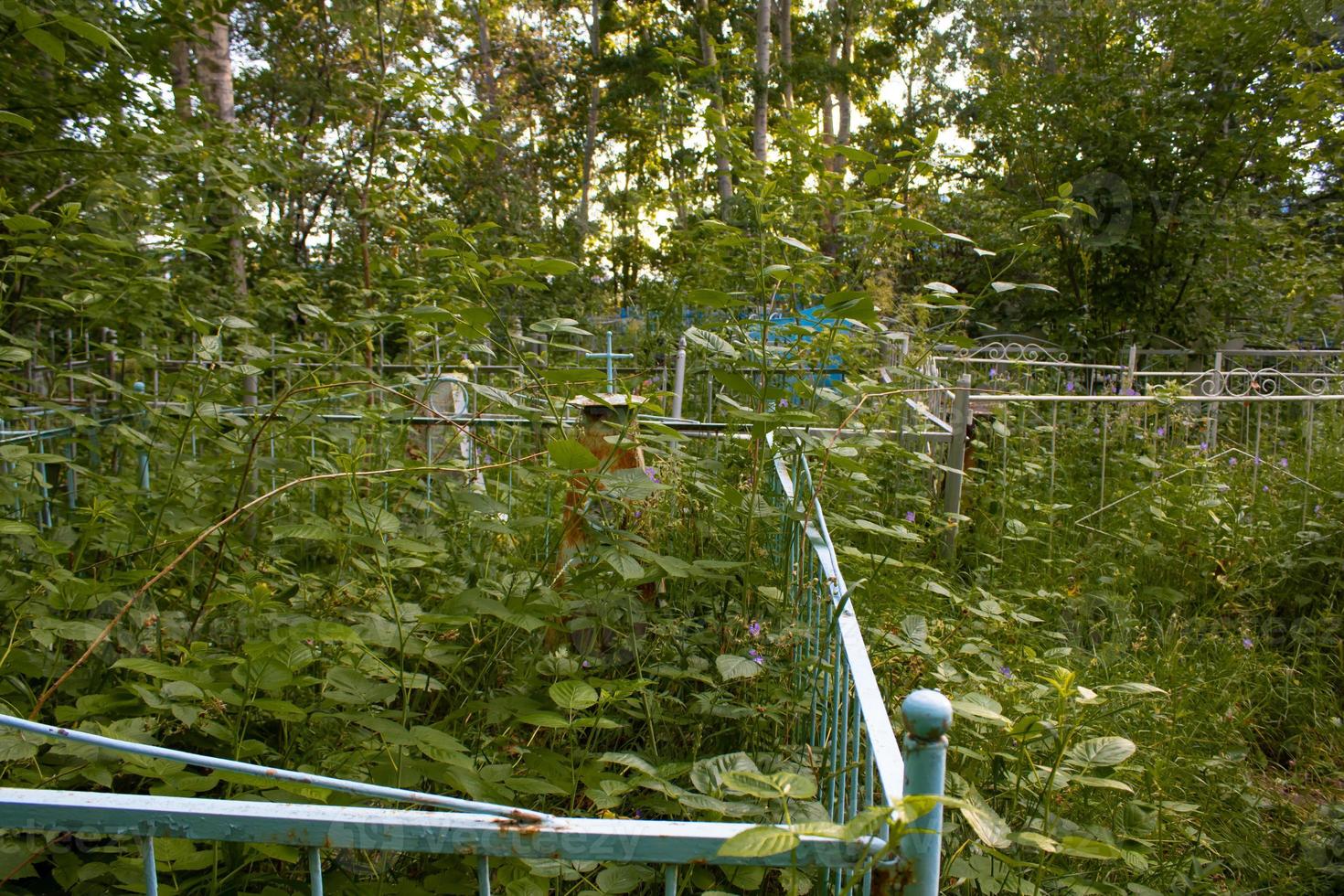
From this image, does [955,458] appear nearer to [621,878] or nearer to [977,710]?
[977,710]

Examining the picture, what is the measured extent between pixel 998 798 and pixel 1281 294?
10205mm

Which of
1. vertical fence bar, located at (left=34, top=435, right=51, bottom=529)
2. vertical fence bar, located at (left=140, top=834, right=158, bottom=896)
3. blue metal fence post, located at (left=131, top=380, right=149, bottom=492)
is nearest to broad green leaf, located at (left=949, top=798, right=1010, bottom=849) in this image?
vertical fence bar, located at (left=140, top=834, right=158, bottom=896)

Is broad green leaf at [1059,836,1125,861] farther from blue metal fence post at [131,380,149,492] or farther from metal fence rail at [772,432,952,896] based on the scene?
blue metal fence post at [131,380,149,492]

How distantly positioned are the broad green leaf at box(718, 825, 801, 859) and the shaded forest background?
1.21 meters

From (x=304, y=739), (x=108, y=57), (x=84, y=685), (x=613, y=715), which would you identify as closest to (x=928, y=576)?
(x=613, y=715)

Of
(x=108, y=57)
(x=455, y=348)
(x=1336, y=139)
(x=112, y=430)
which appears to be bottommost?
(x=112, y=430)

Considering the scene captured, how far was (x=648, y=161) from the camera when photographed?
72.2 ft

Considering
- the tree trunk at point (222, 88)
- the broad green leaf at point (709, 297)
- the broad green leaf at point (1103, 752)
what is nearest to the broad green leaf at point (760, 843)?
the broad green leaf at point (1103, 752)

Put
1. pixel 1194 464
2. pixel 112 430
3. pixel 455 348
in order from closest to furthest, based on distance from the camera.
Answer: pixel 455 348, pixel 112 430, pixel 1194 464

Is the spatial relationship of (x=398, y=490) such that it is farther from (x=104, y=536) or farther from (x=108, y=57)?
(x=108, y=57)

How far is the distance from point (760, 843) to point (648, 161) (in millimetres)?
22687

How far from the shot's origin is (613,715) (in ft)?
6.84

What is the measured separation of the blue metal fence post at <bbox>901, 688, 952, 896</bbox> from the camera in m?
0.85

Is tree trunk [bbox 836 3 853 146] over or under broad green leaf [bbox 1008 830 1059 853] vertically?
over
